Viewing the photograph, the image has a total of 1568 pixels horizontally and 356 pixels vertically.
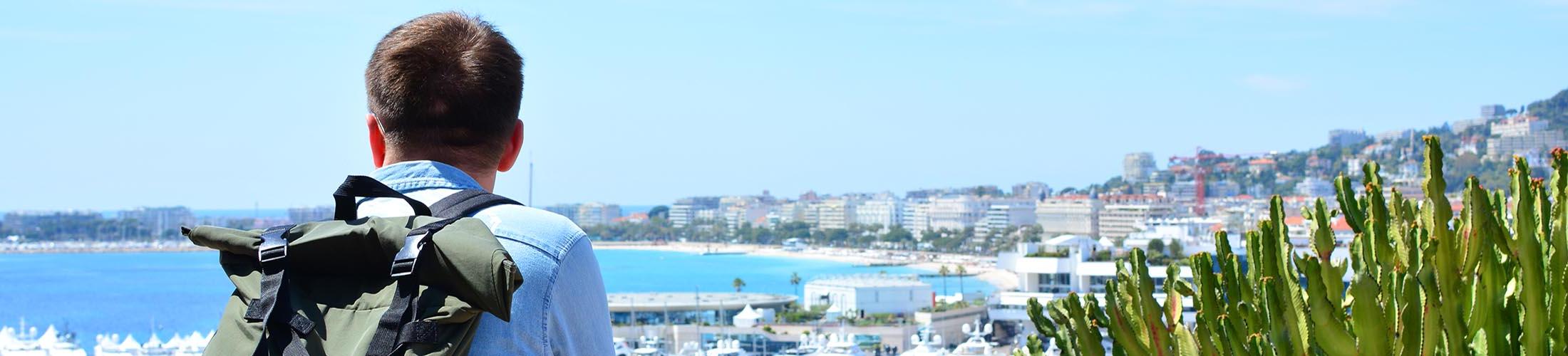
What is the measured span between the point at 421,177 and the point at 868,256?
8185cm

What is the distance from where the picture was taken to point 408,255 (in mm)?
831

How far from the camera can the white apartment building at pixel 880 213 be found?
330 feet

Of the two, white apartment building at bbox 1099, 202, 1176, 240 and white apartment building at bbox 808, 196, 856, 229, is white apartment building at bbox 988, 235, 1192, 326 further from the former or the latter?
white apartment building at bbox 808, 196, 856, 229

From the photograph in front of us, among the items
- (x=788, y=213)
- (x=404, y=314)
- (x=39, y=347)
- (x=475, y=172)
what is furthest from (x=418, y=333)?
(x=788, y=213)

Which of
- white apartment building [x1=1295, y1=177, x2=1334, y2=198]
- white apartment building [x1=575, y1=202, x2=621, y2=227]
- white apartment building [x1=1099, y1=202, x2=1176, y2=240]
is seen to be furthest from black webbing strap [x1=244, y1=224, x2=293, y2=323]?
white apartment building [x1=575, y1=202, x2=621, y2=227]

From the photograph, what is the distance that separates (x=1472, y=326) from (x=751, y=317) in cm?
2868

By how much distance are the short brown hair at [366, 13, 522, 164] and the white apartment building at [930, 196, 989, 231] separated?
8940 cm

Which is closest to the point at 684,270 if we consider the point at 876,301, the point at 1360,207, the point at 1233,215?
the point at 1233,215

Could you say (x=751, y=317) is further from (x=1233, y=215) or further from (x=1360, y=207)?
(x=1233, y=215)

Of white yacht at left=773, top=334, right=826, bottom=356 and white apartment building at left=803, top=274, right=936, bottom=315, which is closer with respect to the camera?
white yacht at left=773, top=334, right=826, bottom=356

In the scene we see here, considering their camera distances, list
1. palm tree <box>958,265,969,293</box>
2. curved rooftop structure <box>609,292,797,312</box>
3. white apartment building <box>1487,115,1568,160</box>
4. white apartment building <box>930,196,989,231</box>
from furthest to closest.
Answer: white apartment building <box>930,196,989,231</box> → white apartment building <box>1487,115,1568,160</box> → palm tree <box>958,265,969,293</box> → curved rooftop structure <box>609,292,797,312</box>

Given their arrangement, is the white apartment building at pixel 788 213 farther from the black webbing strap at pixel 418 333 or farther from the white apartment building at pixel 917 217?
the black webbing strap at pixel 418 333

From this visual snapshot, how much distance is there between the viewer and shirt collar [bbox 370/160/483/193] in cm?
102

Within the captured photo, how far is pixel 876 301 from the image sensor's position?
113 ft
